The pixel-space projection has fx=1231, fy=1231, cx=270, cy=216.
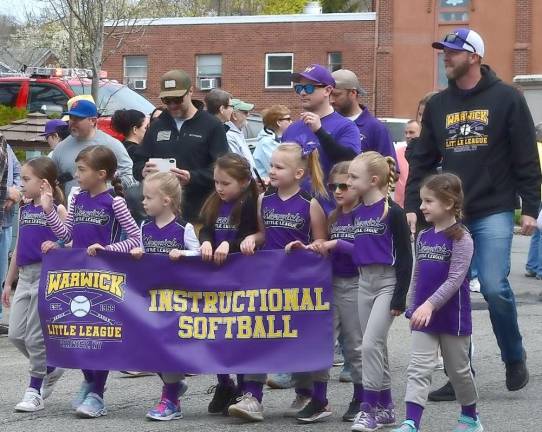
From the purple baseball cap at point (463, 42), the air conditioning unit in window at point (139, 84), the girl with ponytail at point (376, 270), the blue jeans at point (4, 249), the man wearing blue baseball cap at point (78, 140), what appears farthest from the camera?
the air conditioning unit in window at point (139, 84)

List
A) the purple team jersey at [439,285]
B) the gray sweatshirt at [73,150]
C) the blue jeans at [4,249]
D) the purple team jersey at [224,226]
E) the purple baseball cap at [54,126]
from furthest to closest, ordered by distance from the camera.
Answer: the blue jeans at [4,249] → the purple baseball cap at [54,126] → the gray sweatshirt at [73,150] → the purple team jersey at [224,226] → the purple team jersey at [439,285]

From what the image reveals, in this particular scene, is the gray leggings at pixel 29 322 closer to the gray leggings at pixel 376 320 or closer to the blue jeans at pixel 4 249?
the gray leggings at pixel 376 320

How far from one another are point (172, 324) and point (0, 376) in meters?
2.19

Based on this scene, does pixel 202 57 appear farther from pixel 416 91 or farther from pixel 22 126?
pixel 22 126

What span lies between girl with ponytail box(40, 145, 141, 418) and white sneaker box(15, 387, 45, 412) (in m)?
0.21

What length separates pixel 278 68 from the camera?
4344cm

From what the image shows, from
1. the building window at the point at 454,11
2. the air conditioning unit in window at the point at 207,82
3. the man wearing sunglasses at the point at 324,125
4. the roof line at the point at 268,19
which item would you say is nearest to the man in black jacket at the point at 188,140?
the man wearing sunglasses at the point at 324,125

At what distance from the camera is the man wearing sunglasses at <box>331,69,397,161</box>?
882cm

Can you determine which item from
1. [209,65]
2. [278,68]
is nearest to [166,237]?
[278,68]

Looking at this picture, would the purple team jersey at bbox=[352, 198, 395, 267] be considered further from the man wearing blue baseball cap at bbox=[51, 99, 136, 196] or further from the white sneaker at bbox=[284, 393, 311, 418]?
the man wearing blue baseball cap at bbox=[51, 99, 136, 196]

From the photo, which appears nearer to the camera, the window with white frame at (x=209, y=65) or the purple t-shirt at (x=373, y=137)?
the purple t-shirt at (x=373, y=137)

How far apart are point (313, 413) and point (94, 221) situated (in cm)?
178

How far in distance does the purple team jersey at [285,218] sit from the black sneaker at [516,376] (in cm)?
159

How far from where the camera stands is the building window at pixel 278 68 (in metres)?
43.4
